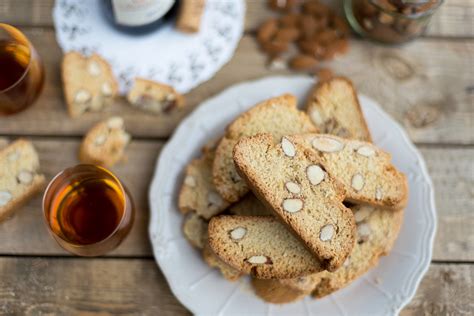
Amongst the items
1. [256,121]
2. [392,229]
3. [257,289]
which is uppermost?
[256,121]

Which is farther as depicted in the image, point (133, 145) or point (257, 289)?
point (133, 145)

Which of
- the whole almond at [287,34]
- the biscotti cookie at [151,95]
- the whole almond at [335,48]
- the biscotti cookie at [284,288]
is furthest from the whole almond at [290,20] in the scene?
the biscotti cookie at [284,288]

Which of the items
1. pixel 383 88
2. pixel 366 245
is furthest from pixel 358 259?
pixel 383 88

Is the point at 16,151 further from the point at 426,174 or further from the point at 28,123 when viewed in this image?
the point at 426,174

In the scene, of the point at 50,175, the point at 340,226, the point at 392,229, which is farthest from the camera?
the point at 50,175

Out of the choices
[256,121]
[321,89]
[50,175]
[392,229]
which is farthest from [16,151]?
[392,229]

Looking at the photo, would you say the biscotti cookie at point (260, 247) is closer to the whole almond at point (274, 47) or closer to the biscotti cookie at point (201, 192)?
Result: the biscotti cookie at point (201, 192)

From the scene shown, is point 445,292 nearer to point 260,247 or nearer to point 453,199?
point 453,199
